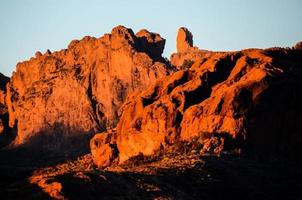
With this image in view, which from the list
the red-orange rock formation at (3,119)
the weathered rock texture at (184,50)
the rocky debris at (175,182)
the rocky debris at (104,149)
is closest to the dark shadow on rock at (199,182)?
the rocky debris at (175,182)

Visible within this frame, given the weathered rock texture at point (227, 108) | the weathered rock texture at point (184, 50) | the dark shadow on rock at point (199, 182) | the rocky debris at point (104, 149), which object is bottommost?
the dark shadow on rock at point (199, 182)

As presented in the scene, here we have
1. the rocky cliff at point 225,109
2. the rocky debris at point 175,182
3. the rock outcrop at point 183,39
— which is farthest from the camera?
the rock outcrop at point 183,39

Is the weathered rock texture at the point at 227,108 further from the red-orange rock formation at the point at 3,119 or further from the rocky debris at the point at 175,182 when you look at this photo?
the red-orange rock formation at the point at 3,119

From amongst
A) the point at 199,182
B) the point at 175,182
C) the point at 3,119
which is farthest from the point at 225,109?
the point at 3,119

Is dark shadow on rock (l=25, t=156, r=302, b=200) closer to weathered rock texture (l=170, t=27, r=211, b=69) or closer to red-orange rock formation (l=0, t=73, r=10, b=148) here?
weathered rock texture (l=170, t=27, r=211, b=69)

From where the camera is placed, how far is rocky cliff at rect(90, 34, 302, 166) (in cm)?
8188

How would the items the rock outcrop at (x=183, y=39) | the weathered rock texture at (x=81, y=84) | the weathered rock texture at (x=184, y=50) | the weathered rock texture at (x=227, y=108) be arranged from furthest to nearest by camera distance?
1. the rock outcrop at (x=183, y=39)
2. the weathered rock texture at (x=184, y=50)
3. the weathered rock texture at (x=81, y=84)
4. the weathered rock texture at (x=227, y=108)

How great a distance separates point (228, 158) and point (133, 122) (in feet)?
67.4

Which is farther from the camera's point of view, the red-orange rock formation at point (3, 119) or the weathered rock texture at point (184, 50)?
the red-orange rock formation at point (3, 119)

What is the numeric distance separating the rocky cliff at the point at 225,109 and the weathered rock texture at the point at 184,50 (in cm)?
5764

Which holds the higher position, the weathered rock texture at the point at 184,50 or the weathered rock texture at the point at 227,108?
the weathered rock texture at the point at 184,50

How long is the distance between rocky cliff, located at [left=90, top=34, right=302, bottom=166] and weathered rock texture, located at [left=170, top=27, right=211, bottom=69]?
57638 mm

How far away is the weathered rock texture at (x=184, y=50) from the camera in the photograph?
155 m

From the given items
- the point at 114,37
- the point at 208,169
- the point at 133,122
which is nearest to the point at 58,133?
the point at 114,37
